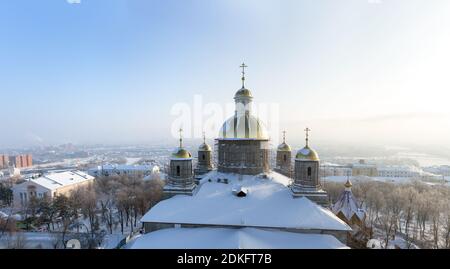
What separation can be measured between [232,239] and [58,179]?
34.3 m

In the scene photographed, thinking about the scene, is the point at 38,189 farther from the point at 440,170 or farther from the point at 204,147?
the point at 440,170

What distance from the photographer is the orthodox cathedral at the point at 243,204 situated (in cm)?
937

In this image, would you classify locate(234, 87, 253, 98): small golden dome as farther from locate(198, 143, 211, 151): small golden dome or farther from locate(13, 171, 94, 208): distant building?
locate(13, 171, 94, 208): distant building

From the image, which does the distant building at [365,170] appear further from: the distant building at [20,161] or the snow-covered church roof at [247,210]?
the distant building at [20,161]

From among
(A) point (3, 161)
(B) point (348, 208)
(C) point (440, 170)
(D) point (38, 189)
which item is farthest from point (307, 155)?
(A) point (3, 161)

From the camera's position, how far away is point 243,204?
1133 centimetres

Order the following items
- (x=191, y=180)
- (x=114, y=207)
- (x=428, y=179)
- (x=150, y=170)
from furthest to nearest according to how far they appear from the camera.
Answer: (x=150, y=170) → (x=428, y=179) → (x=114, y=207) → (x=191, y=180)

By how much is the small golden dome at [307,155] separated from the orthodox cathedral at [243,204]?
55 millimetres

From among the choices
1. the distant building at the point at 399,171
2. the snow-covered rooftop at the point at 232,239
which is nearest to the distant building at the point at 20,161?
the snow-covered rooftop at the point at 232,239
